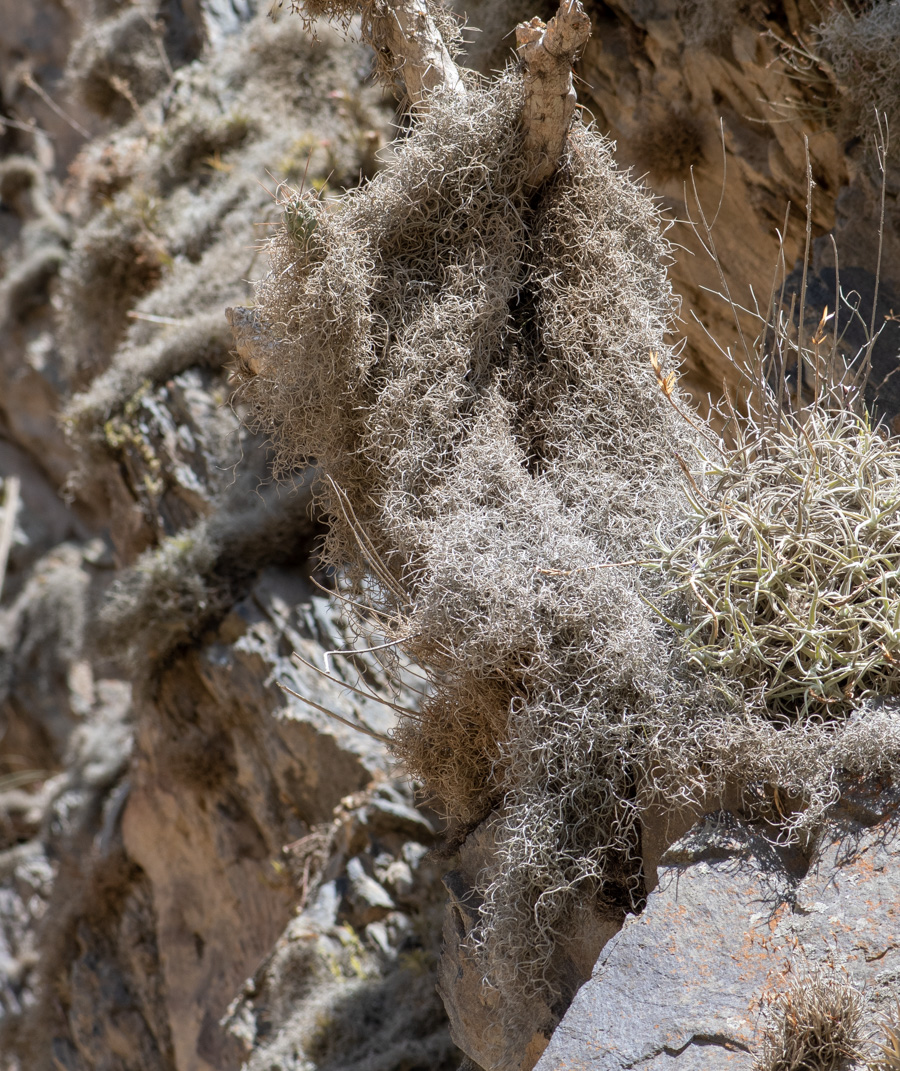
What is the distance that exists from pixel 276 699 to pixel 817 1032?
425 cm

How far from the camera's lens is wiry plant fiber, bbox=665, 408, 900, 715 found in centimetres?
216

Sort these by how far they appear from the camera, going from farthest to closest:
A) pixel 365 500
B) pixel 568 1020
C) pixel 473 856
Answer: pixel 365 500, pixel 473 856, pixel 568 1020

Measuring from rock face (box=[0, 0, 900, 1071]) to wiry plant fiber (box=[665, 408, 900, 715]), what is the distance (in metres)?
0.29

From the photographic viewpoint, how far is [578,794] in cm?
230

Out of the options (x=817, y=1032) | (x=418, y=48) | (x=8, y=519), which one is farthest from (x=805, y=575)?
(x=8, y=519)

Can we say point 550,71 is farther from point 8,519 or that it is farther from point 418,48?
point 8,519

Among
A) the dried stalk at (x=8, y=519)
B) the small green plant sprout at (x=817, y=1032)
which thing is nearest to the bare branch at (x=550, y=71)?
the small green plant sprout at (x=817, y=1032)

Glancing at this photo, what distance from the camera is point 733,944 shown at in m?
2.03

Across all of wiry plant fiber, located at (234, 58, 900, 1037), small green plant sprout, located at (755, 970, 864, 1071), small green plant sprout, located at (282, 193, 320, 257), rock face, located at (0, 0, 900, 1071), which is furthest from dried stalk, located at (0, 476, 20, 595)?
small green plant sprout, located at (755, 970, 864, 1071)

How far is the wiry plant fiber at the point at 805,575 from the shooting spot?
7.10 ft

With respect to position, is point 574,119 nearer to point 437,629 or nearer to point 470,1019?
point 437,629

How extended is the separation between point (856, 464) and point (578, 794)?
1.06 m

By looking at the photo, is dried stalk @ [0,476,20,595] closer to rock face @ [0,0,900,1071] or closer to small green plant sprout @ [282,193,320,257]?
rock face @ [0,0,900,1071]

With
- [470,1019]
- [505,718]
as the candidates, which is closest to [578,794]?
[505,718]
